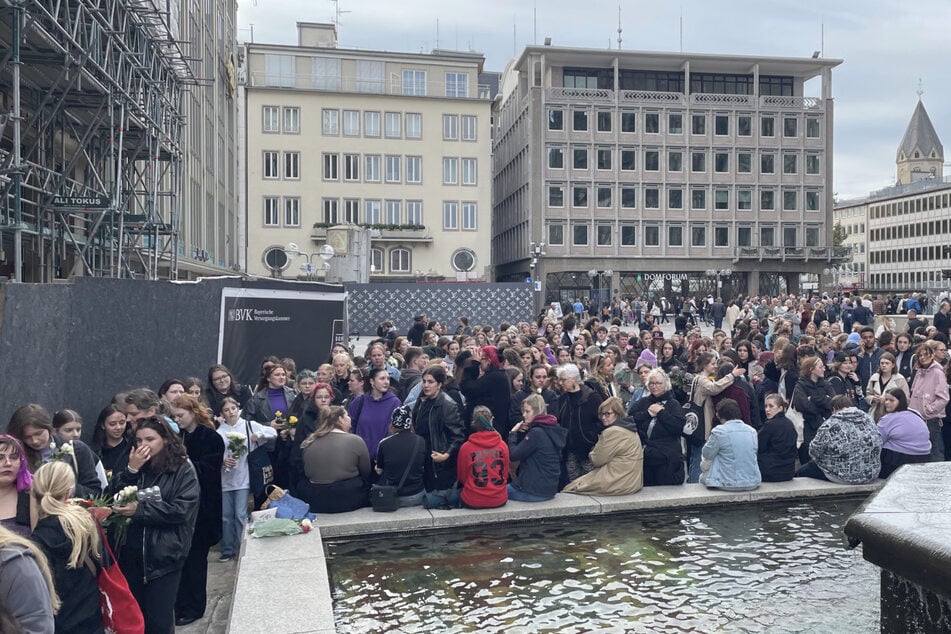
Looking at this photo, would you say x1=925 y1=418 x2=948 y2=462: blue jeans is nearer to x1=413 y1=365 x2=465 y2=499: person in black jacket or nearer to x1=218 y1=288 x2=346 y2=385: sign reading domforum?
x1=413 y1=365 x2=465 y2=499: person in black jacket

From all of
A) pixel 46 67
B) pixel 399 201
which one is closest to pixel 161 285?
pixel 46 67

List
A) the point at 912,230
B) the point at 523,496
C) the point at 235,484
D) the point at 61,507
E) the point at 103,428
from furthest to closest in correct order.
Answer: the point at 912,230, the point at 523,496, the point at 235,484, the point at 103,428, the point at 61,507

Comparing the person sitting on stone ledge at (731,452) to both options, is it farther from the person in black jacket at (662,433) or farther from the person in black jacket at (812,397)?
the person in black jacket at (812,397)

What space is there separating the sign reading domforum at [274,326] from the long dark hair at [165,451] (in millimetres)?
6454

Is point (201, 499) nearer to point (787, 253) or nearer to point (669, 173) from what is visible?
point (669, 173)

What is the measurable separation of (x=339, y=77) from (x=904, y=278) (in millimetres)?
77918

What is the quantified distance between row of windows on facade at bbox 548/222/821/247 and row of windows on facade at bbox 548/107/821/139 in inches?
258

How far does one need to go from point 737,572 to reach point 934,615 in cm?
288

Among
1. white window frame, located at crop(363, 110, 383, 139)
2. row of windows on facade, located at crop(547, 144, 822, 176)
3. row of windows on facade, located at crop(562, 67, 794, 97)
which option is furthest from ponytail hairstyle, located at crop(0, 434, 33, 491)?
row of windows on facade, located at crop(562, 67, 794, 97)

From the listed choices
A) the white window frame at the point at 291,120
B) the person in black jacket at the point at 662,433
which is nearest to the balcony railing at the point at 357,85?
the white window frame at the point at 291,120

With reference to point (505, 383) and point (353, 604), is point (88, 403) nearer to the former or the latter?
point (353, 604)

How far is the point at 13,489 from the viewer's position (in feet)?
15.0

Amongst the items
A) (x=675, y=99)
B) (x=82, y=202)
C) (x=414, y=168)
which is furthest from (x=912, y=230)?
(x=82, y=202)

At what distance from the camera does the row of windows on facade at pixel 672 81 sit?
63250 mm
